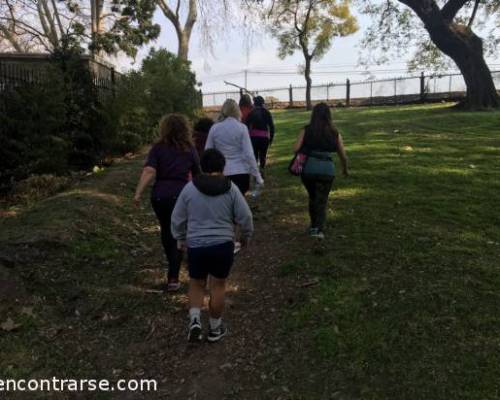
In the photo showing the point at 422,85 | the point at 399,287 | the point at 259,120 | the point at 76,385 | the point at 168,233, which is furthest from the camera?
the point at 422,85

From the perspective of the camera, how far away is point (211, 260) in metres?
4.32

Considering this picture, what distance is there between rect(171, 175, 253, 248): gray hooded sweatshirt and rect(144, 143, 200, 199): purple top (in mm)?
843

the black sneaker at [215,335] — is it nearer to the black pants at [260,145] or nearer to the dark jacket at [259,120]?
the dark jacket at [259,120]

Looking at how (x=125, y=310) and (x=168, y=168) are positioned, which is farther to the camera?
(x=125, y=310)

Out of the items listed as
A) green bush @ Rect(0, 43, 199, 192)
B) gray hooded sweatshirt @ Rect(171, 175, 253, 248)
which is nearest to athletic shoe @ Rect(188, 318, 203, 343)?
gray hooded sweatshirt @ Rect(171, 175, 253, 248)

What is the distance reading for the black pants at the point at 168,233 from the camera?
5.22 metres

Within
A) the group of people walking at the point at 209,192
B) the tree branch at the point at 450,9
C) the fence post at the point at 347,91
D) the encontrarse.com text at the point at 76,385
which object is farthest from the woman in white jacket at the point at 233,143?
the fence post at the point at 347,91

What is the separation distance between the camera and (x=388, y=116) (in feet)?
73.5

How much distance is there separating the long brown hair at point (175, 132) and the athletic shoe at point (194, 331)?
171 centimetres

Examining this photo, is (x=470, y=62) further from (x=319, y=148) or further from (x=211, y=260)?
(x=211, y=260)

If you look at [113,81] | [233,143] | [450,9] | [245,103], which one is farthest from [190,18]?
[233,143]

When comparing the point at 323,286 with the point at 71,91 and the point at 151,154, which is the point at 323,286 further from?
the point at 71,91

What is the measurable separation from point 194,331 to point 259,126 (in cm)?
595

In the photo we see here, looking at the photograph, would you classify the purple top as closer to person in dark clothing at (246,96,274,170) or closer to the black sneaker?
the black sneaker
